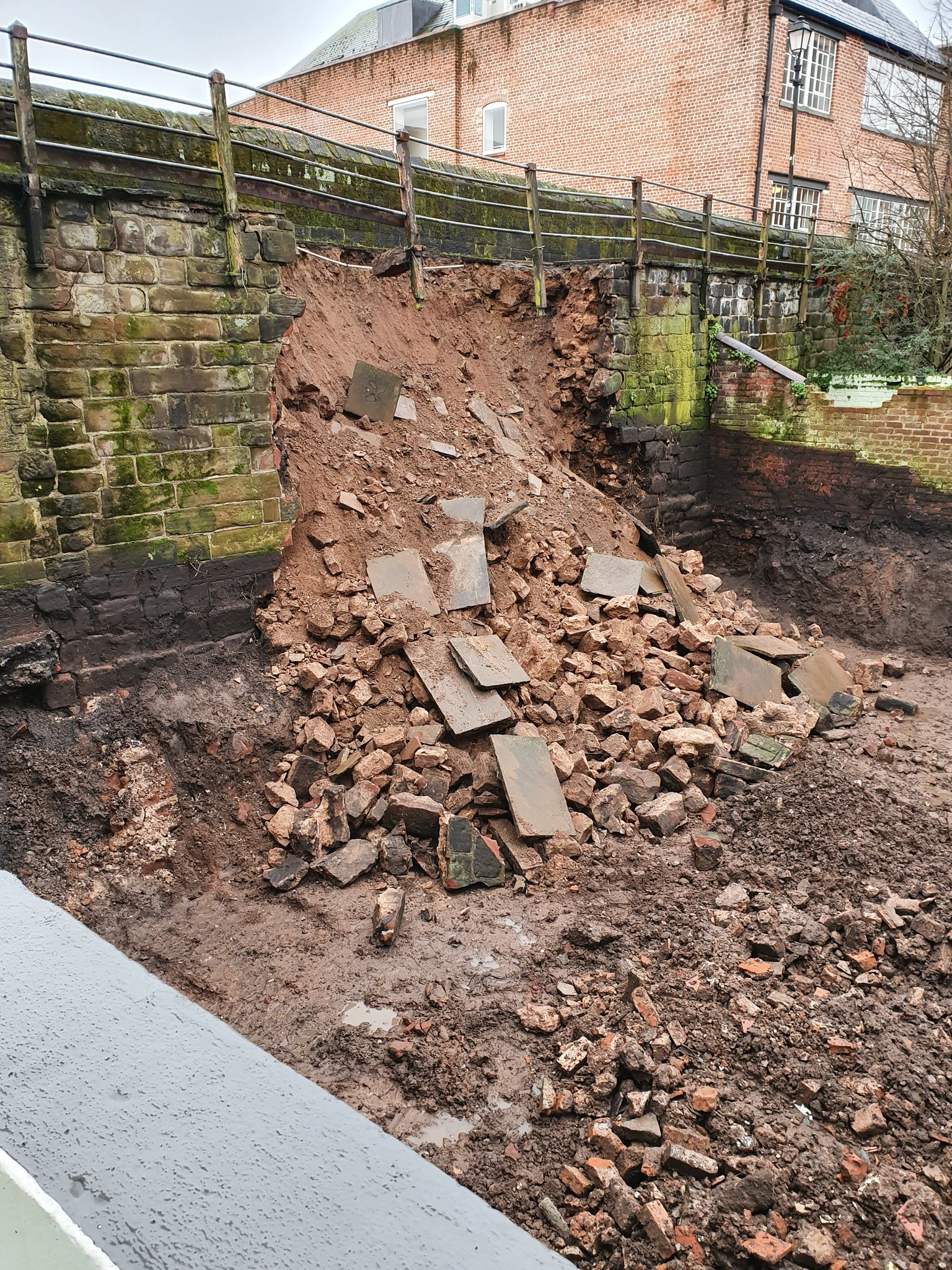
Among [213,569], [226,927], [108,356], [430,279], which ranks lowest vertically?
[226,927]

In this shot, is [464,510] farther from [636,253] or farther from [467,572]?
[636,253]

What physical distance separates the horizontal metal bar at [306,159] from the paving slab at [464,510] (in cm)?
281

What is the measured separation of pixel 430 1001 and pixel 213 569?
138 inches

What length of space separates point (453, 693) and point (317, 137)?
4549 millimetres

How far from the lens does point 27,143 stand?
16.9ft

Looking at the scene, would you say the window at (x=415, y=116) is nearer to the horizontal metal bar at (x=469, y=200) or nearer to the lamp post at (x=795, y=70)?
the lamp post at (x=795, y=70)

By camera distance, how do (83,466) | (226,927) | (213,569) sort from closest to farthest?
(226,927) → (83,466) → (213,569)

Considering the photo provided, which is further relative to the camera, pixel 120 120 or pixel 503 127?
pixel 503 127

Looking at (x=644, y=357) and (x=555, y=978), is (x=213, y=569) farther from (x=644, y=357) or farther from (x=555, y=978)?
(x=644, y=357)

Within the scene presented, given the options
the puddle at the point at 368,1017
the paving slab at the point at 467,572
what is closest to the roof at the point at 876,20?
the paving slab at the point at 467,572

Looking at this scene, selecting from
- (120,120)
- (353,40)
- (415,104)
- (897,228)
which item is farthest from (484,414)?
(353,40)

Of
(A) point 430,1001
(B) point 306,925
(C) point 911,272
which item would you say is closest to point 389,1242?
(A) point 430,1001

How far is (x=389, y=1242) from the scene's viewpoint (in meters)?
1.14

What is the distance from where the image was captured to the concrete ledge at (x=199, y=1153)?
3.66ft
